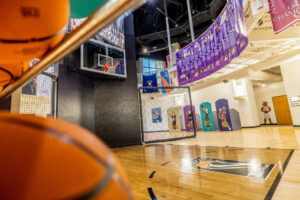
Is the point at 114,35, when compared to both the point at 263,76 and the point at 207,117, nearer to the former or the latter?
the point at 207,117

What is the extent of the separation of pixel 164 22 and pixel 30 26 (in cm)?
1273

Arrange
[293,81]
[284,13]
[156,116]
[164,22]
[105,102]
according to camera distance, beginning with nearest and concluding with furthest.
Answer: [284,13]
[105,102]
[293,81]
[156,116]
[164,22]

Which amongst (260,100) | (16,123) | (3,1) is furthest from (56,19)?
(260,100)

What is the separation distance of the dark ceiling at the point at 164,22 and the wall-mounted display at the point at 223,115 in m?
4.78

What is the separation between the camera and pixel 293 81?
719 centimetres

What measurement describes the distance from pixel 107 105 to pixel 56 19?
4381mm

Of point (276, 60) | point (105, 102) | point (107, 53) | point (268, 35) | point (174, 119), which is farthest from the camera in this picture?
point (174, 119)

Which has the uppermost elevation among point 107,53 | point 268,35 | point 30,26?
point 268,35

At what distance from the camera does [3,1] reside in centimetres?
69

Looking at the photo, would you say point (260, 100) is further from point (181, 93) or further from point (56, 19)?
point (56, 19)

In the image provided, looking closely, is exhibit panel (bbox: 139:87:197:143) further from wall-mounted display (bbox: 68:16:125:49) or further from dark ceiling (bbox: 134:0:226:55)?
dark ceiling (bbox: 134:0:226:55)

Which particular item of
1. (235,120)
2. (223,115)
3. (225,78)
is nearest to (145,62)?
(225,78)

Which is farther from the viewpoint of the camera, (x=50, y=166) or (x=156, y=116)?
(x=156, y=116)

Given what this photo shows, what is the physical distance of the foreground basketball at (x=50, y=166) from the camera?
12.1 inches
